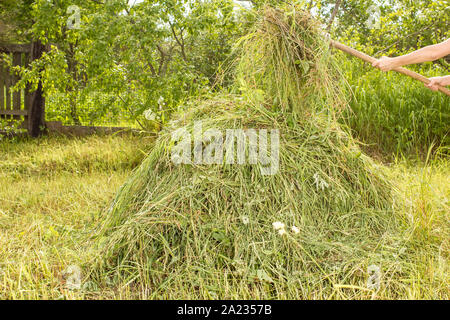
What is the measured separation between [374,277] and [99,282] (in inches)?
54.3

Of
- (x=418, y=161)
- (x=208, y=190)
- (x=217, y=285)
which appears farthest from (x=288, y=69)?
(x=418, y=161)

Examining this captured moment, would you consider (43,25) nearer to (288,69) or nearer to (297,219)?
(288,69)

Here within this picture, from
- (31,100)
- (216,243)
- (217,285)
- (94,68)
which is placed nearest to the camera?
(217,285)

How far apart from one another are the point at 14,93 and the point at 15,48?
2.18 ft

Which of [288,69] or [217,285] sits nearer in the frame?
[217,285]

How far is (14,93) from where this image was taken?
6.26 m

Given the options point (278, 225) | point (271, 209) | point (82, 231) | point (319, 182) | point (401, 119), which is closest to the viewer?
point (278, 225)

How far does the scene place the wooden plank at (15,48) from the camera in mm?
6109

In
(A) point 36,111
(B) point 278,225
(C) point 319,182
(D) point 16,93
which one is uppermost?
(D) point 16,93

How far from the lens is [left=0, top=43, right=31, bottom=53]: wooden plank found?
20.0ft

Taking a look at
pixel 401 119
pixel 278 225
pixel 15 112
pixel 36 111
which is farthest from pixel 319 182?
pixel 15 112

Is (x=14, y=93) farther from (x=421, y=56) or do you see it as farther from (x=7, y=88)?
(x=421, y=56)
